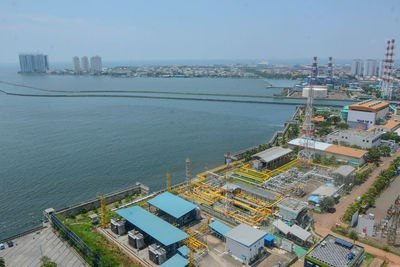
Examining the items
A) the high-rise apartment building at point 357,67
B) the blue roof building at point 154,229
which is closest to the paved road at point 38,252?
the blue roof building at point 154,229

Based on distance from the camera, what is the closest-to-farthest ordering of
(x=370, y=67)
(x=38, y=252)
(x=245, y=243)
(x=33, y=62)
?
(x=245, y=243) → (x=38, y=252) → (x=370, y=67) → (x=33, y=62)

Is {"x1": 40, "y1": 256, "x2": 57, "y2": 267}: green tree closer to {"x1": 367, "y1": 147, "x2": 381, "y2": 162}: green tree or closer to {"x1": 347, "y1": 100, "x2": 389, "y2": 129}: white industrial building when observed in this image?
{"x1": 367, "y1": 147, "x2": 381, "y2": 162}: green tree

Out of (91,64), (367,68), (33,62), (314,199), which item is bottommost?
(314,199)

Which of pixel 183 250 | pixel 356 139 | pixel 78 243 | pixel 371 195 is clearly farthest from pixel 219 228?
pixel 356 139

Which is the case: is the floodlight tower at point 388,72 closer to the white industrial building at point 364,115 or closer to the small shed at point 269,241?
the white industrial building at point 364,115

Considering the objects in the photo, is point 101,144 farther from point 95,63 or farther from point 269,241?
point 95,63

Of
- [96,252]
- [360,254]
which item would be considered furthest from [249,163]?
[96,252]
